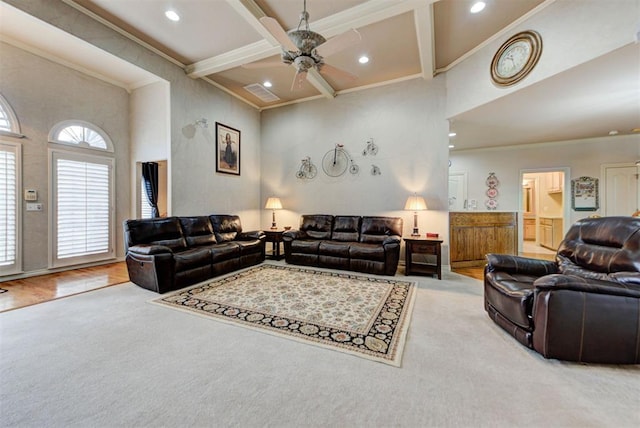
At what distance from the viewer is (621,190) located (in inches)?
225

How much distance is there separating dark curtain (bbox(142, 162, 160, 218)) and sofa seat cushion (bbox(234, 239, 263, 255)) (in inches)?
81.5

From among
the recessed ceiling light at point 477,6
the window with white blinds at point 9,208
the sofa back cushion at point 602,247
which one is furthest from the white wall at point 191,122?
the sofa back cushion at point 602,247

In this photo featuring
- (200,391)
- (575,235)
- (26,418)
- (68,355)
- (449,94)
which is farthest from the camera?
(449,94)

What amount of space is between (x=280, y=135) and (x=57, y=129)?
3966 mm

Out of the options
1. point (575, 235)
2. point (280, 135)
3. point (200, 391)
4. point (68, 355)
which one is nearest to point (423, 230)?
point (575, 235)

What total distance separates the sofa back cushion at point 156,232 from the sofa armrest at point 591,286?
4.50 metres

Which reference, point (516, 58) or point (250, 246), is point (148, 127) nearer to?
point (250, 246)

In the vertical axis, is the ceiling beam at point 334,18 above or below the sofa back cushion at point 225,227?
above

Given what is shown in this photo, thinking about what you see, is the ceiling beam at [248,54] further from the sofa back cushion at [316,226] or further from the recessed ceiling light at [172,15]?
the sofa back cushion at [316,226]

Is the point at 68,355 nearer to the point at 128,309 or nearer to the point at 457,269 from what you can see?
the point at 128,309

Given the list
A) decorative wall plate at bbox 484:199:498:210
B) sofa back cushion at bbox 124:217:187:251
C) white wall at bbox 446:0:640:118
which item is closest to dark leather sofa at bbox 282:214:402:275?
sofa back cushion at bbox 124:217:187:251

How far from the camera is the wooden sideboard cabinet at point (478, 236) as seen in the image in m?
4.79

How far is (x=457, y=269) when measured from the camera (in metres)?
4.76

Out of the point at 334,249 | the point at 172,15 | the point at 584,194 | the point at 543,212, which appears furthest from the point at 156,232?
the point at 543,212
